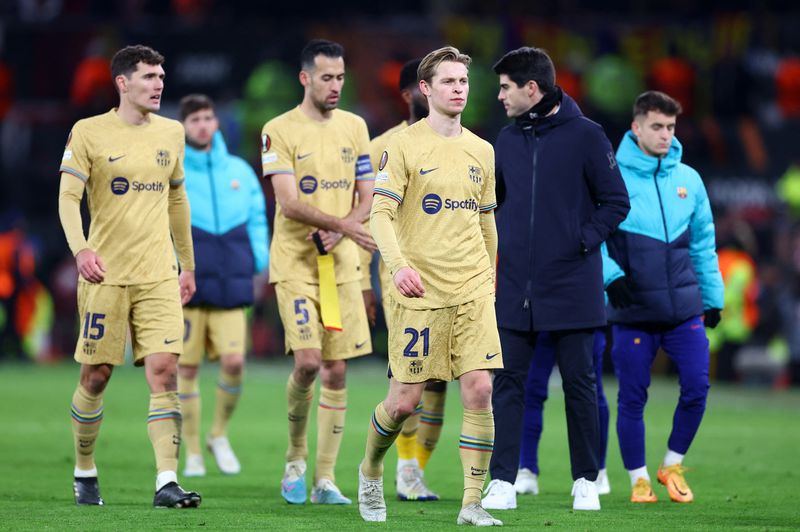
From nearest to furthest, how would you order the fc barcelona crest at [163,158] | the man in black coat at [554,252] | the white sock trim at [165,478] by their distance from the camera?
the white sock trim at [165,478], the man in black coat at [554,252], the fc barcelona crest at [163,158]

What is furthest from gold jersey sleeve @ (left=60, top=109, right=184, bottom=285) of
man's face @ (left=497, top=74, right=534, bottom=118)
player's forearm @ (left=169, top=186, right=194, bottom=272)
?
man's face @ (left=497, top=74, right=534, bottom=118)

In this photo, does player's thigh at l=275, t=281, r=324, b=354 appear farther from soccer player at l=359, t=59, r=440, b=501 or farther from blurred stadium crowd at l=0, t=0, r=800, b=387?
blurred stadium crowd at l=0, t=0, r=800, b=387

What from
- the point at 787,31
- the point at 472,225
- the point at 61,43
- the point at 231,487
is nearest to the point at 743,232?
the point at 787,31

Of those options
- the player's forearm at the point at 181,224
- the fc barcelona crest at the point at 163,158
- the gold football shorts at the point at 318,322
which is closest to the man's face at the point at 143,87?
the fc barcelona crest at the point at 163,158

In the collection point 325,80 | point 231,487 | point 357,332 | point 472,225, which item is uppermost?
point 325,80

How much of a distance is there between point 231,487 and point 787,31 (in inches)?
579

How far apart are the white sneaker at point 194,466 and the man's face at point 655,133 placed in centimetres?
423

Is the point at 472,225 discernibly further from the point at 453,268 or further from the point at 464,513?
the point at 464,513

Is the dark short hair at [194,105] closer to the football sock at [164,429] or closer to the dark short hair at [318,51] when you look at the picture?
the dark short hair at [318,51]

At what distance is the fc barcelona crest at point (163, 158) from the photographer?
30.4 feet

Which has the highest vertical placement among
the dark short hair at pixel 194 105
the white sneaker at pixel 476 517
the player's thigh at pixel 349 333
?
the dark short hair at pixel 194 105

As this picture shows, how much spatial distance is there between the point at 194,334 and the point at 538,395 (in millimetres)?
3044

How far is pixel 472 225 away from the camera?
834cm

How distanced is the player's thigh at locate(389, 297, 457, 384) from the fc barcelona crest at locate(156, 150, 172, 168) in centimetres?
195
